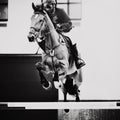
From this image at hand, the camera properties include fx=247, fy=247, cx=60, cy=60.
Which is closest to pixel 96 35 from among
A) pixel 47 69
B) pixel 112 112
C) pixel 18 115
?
pixel 47 69

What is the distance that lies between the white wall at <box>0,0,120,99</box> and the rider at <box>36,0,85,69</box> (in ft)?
0.28

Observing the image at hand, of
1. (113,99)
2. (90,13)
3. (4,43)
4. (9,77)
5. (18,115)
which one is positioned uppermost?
(90,13)

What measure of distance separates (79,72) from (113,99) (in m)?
0.61

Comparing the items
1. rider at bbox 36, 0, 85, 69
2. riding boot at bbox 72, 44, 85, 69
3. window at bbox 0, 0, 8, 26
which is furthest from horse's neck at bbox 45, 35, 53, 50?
window at bbox 0, 0, 8, 26

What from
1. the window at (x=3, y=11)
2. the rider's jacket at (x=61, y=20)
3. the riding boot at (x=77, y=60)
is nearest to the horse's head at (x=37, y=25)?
the rider's jacket at (x=61, y=20)

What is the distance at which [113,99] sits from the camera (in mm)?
3484

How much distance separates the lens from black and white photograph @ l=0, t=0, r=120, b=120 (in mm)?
3479

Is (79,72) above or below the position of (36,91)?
above

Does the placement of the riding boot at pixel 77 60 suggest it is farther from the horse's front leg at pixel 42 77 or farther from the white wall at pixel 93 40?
the horse's front leg at pixel 42 77

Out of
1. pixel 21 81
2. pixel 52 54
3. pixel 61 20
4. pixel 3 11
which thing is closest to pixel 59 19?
pixel 61 20

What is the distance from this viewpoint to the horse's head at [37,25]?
11.6ft

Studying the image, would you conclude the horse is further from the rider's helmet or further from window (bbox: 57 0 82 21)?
window (bbox: 57 0 82 21)

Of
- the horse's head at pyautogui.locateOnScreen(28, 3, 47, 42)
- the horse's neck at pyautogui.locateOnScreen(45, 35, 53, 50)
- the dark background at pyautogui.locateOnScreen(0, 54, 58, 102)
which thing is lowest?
the dark background at pyautogui.locateOnScreen(0, 54, 58, 102)

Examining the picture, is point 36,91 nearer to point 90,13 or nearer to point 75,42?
point 75,42
